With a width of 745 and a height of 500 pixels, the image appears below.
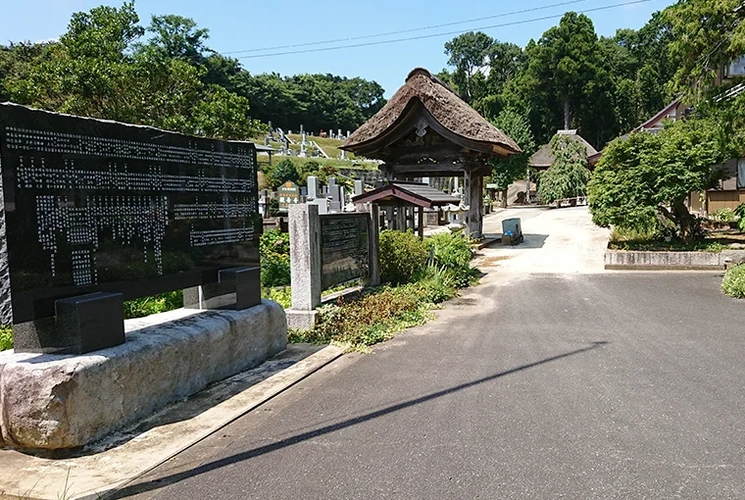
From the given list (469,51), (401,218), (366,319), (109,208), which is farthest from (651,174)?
(469,51)

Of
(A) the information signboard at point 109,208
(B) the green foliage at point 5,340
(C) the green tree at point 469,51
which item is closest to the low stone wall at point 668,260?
(A) the information signboard at point 109,208

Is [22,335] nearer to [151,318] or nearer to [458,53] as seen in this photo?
[151,318]

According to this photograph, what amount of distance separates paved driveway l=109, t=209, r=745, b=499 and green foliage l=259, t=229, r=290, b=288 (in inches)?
200

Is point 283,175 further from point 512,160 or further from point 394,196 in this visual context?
point 394,196

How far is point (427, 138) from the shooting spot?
58.5 feet

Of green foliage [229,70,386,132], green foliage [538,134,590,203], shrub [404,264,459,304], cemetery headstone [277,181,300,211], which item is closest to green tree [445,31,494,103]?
green foliage [229,70,386,132]

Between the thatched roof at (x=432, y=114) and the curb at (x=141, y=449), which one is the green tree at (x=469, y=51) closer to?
the thatched roof at (x=432, y=114)

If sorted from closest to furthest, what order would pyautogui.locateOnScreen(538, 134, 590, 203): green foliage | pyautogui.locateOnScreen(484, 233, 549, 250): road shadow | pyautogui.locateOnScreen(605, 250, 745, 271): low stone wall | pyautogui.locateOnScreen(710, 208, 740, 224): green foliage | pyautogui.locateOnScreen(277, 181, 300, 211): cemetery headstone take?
pyautogui.locateOnScreen(605, 250, 745, 271): low stone wall
pyautogui.locateOnScreen(484, 233, 549, 250): road shadow
pyautogui.locateOnScreen(710, 208, 740, 224): green foliage
pyautogui.locateOnScreen(277, 181, 300, 211): cemetery headstone
pyautogui.locateOnScreen(538, 134, 590, 203): green foliage

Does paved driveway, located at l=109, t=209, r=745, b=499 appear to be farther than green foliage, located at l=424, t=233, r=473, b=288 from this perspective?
No

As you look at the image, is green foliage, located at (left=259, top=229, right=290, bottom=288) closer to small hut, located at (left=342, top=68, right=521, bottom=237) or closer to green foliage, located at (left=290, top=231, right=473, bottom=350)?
green foliage, located at (left=290, top=231, right=473, bottom=350)

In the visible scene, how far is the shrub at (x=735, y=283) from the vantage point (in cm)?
1016

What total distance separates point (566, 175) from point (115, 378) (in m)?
40.1

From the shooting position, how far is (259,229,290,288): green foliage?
12280 millimetres

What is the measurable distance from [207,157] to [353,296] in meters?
4.14
